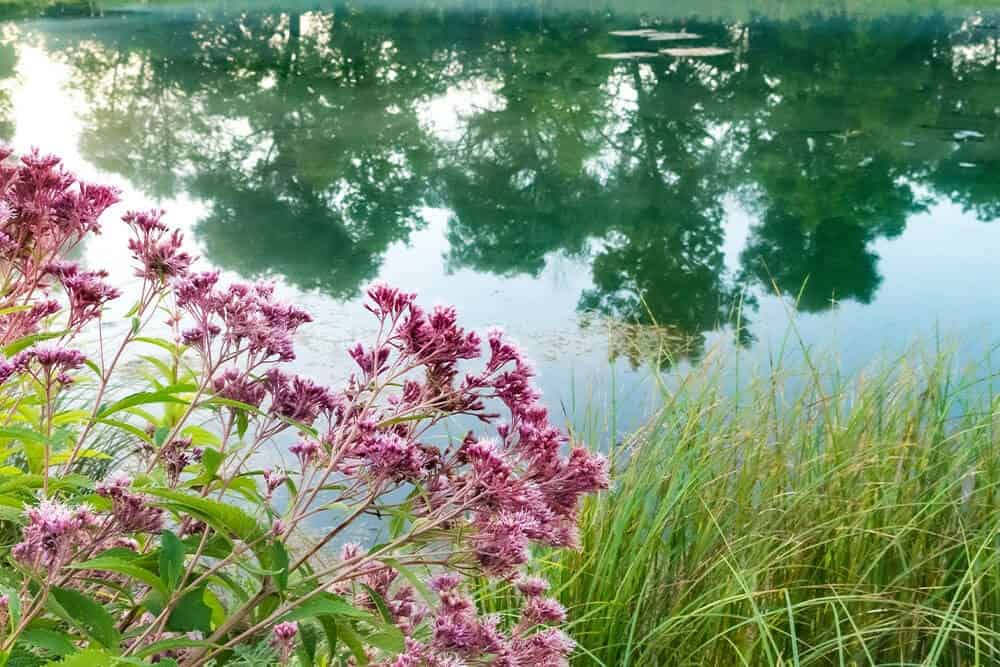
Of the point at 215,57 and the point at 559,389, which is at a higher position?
the point at 215,57

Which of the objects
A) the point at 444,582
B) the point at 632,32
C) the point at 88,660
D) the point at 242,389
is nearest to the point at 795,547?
the point at 444,582

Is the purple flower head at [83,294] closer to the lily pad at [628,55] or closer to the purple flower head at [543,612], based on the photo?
the purple flower head at [543,612]

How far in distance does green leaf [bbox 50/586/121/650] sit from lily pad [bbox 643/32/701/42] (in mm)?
17313

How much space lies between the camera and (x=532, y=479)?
113 cm

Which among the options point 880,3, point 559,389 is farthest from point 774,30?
point 559,389

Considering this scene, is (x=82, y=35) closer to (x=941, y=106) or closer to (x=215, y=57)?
(x=215, y=57)

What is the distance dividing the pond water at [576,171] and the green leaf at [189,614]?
219 cm

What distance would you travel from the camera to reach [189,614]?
1016 millimetres

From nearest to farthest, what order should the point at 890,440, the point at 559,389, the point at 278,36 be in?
the point at 890,440
the point at 559,389
the point at 278,36

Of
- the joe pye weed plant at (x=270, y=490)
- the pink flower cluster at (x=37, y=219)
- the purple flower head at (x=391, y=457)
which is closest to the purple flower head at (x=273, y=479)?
the joe pye weed plant at (x=270, y=490)

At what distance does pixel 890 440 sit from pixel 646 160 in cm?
835

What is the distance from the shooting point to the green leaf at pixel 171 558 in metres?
0.97

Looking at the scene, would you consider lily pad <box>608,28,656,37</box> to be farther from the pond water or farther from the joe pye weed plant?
the joe pye weed plant

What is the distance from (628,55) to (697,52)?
1.09m
